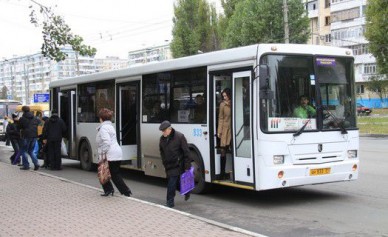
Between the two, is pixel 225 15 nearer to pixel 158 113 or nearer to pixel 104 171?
pixel 158 113

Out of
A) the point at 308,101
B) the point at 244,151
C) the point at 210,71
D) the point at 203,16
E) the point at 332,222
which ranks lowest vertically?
the point at 332,222

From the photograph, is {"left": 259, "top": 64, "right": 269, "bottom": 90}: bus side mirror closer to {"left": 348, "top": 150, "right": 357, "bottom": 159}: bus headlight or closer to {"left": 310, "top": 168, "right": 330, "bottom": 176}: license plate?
{"left": 310, "top": 168, "right": 330, "bottom": 176}: license plate

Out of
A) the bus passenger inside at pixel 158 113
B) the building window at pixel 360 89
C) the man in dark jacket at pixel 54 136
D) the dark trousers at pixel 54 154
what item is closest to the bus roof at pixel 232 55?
the bus passenger inside at pixel 158 113

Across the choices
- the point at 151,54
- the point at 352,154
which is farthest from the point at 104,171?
the point at 151,54

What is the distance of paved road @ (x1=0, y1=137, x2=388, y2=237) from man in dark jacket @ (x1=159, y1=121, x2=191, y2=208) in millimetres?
612

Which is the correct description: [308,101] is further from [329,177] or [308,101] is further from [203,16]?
[203,16]

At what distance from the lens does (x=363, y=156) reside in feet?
54.3

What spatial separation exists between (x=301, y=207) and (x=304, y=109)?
68.0 inches

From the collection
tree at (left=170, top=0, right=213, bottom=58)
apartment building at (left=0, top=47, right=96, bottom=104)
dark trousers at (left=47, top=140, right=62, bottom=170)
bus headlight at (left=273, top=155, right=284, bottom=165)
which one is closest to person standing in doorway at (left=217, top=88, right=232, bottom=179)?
bus headlight at (left=273, top=155, right=284, bottom=165)

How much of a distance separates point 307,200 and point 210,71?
10.0ft

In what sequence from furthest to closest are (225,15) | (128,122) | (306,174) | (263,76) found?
(225,15) < (128,122) < (306,174) < (263,76)

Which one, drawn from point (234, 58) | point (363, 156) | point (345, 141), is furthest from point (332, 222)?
point (363, 156)

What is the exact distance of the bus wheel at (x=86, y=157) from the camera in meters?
15.2

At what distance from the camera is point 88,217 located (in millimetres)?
7777
